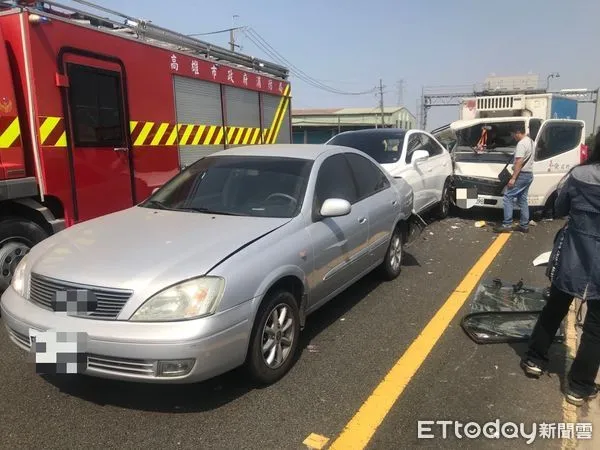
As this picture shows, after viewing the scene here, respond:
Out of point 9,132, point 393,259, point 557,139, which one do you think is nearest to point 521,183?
point 557,139

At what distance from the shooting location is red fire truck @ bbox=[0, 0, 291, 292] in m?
5.08

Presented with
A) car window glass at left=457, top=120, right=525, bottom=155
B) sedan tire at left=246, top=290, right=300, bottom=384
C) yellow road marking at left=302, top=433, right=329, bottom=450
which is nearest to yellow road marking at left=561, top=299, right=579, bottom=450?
yellow road marking at left=302, top=433, right=329, bottom=450

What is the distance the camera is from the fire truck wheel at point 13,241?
5.00 meters

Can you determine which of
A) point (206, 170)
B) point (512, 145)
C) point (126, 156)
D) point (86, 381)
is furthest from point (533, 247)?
point (86, 381)

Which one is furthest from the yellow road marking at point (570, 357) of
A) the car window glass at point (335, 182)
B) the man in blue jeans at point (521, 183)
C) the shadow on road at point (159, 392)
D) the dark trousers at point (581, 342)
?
the man in blue jeans at point (521, 183)

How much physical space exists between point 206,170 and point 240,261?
5.43 ft

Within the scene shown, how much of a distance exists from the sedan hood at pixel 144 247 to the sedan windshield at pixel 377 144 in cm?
481

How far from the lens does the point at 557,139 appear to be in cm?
957

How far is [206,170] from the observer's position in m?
4.71

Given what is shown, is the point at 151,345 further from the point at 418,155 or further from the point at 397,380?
the point at 418,155

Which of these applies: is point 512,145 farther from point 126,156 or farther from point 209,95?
point 126,156

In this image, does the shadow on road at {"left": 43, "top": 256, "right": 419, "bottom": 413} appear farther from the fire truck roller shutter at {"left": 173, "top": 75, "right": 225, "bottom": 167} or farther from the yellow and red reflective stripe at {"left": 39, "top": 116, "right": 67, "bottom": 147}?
the fire truck roller shutter at {"left": 173, "top": 75, "right": 225, "bottom": 167}

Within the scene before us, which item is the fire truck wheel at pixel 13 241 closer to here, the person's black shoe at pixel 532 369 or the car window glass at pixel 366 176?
the car window glass at pixel 366 176

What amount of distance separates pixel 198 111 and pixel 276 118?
243 centimetres
